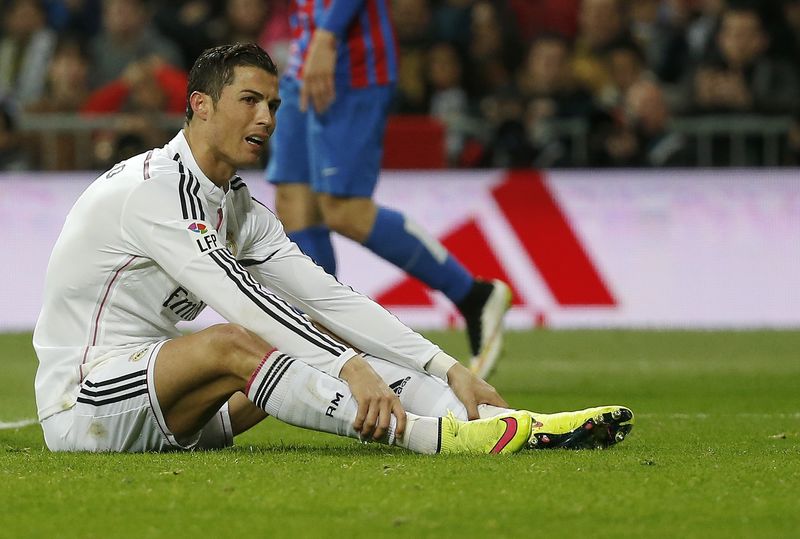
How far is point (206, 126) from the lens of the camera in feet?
15.2

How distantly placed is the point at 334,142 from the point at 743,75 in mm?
5939

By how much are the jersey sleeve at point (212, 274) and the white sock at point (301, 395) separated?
57mm

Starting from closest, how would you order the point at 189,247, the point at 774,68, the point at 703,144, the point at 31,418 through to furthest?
the point at 189,247 < the point at 31,418 < the point at 703,144 < the point at 774,68

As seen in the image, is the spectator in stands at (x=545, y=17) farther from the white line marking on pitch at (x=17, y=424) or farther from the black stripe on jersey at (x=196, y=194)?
the black stripe on jersey at (x=196, y=194)

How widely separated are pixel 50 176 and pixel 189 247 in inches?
265

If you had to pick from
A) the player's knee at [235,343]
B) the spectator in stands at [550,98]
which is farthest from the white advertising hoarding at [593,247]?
the player's knee at [235,343]

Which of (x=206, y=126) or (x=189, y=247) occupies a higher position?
(x=206, y=126)

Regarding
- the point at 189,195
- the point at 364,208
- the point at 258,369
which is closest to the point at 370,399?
the point at 258,369

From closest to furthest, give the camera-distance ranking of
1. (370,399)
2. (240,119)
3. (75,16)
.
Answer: (370,399) → (240,119) → (75,16)

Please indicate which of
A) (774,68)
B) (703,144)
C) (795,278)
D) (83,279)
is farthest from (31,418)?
(774,68)

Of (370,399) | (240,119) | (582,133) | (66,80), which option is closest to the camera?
(370,399)

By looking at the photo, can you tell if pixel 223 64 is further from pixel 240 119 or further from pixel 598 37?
pixel 598 37

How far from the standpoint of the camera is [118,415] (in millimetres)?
4523

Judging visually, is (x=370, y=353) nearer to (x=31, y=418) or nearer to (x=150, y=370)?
(x=150, y=370)
